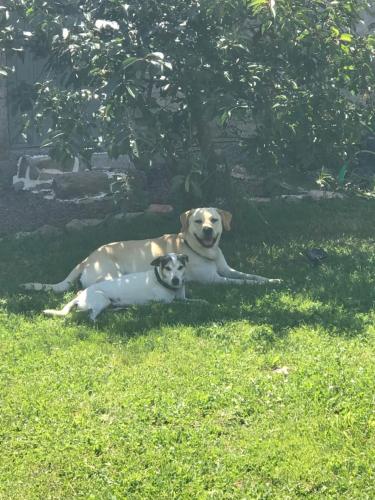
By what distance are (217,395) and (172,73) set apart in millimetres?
4489

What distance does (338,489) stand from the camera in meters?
3.98

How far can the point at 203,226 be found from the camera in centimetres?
795

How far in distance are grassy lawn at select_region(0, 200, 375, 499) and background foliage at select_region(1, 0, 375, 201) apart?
1.75m

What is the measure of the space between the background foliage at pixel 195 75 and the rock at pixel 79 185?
229cm

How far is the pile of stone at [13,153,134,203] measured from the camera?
1150cm

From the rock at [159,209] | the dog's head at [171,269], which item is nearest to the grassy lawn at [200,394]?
the dog's head at [171,269]

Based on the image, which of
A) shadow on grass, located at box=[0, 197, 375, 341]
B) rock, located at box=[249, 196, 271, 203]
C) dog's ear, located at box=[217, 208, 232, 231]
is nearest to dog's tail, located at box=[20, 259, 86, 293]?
shadow on grass, located at box=[0, 197, 375, 341]

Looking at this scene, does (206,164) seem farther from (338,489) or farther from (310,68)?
(338,489)

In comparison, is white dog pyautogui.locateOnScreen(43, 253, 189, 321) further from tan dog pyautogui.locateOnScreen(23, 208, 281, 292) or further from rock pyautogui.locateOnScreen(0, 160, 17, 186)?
rock pyautogui.locateOnScreen(0, 160, 17, 186)

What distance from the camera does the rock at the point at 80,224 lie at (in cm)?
1007

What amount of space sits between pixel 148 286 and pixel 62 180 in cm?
490

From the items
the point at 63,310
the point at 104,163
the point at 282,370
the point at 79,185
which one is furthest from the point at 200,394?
the point at 104,163

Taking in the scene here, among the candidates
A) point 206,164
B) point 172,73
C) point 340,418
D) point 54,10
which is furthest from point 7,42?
point 340,418

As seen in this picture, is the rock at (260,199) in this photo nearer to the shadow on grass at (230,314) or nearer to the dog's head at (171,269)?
the shadow on grass at (230,314)
